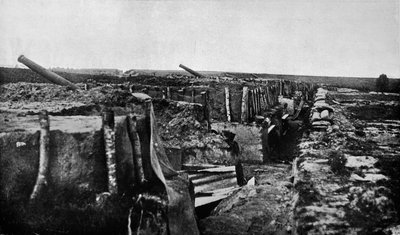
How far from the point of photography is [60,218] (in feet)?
10.7

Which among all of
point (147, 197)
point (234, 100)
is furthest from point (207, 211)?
point (234, 100)

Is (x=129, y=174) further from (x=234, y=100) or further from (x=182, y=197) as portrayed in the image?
(x=234, y=100)

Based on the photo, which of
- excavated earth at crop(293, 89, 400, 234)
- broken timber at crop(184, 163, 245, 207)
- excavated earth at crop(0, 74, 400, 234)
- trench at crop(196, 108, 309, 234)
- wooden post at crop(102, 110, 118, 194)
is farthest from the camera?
broken timber at crop(184, 163, 245, 207)

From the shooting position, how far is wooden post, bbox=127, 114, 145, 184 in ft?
11.4

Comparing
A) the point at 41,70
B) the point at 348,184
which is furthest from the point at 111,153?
the point at 41,70

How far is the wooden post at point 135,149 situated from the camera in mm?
3485

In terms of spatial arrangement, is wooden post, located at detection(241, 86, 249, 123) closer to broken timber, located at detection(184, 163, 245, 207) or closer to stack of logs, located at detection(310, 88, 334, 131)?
stack of logs, located at detection(310, 88, 334, 131)

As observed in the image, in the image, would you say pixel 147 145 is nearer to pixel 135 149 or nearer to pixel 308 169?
pixel 135 149

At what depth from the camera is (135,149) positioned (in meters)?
3.55

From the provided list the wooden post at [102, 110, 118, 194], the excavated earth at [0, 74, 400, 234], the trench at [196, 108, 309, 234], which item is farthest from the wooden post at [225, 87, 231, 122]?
the wooden post at [102, 110, 118, 194]

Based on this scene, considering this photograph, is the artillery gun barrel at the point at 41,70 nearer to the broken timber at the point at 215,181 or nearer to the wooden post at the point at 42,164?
the broken timber at the point at 215,181

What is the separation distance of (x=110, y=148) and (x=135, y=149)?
279mm

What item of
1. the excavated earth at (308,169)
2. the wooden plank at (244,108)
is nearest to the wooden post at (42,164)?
the excavated earth at (308,169)

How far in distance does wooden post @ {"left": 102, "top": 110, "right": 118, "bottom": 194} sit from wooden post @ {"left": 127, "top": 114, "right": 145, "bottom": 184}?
0.21 meters
